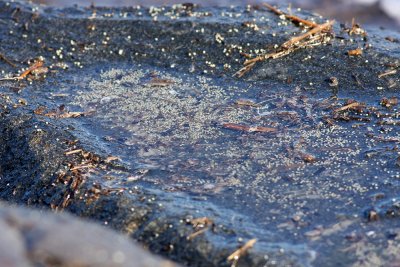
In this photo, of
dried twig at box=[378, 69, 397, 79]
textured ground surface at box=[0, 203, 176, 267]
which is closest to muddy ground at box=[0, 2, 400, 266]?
dried twig at box=[378, 69, 397, 79]

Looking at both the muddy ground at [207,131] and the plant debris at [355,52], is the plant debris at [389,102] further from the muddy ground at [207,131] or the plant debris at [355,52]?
the plant debris at [355,52]

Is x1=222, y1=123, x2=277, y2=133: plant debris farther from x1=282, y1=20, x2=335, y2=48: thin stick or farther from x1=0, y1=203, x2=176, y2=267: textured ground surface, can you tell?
x1=0, y1=203, x2=176, y2=267: textured ground surface

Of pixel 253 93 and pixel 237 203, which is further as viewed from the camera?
pixel 253 93

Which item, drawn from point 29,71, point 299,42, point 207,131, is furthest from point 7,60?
point 299,42

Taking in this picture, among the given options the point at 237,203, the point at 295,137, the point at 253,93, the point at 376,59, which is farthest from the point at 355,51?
the point at 237,203

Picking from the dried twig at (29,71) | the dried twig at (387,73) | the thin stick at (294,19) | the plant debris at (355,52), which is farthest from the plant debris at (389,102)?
the dried twig at (29,71)

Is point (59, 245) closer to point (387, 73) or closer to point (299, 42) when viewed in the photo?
point (387, 73)

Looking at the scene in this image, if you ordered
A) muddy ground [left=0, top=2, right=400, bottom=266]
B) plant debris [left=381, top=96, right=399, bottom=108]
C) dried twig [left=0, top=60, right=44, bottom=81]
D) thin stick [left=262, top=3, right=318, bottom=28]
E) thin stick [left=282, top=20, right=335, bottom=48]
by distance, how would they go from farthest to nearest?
thin stick [left=262, top=3, right=318, bottom=28], thin stick [left=282, top=20, right=335, bottom=48], dried twig [left=0, top=60, right=44, bottom=81], plant debris [left=381, top=96, right=399, bottom=108], muddy ground [left=0, top=2, right=400, bottom=266]

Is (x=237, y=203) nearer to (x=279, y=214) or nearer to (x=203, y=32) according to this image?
(x=279, y=214)
